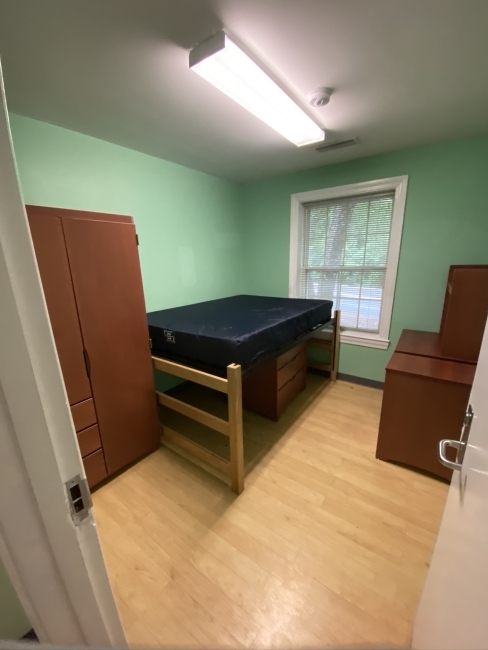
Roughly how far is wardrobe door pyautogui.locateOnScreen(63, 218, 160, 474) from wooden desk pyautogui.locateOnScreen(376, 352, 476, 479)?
175 cm

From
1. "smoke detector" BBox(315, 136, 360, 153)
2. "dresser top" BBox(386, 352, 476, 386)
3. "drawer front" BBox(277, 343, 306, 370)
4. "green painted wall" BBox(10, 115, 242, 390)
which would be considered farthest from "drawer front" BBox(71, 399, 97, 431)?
"smoke detector" BBox(315, 136, 360, 153)

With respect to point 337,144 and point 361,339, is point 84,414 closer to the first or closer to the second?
point 361,339

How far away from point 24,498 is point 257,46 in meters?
1.76

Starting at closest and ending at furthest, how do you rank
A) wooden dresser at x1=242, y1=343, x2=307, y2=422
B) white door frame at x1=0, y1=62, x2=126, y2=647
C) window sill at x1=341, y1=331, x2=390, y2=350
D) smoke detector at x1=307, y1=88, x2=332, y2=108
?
white door frame at x1=0, y1=62, x2=126, y2=647
smoke detector at x1=307, y1=88, x2=332, y2=108
wooden dresser at x1=242, y1=343, x2=307, y2=422
window sill at x1=341, y1=331, x2=390, y2=350

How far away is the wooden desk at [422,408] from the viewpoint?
161 centimetres

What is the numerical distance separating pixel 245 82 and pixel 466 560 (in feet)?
6.60

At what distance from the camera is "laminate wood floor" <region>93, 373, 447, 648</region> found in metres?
1.06

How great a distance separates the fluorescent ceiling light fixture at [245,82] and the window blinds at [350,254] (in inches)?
45.6

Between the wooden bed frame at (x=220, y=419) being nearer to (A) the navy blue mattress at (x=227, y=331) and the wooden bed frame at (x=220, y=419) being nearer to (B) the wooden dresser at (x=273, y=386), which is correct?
(A) the navy blue mattress at (x=227, y=331)

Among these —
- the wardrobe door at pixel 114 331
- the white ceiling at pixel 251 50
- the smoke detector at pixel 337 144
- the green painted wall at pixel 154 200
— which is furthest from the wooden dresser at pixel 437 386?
the green painted wall at pixel 154 200

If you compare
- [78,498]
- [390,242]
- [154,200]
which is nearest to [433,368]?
[390,242]

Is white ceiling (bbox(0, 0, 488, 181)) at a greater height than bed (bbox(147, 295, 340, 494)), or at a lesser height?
greater

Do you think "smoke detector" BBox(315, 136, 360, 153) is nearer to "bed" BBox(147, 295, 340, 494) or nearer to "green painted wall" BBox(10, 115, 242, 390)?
"green painted wall" BBox(10, 115, 242, 390)

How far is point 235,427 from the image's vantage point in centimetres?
156
